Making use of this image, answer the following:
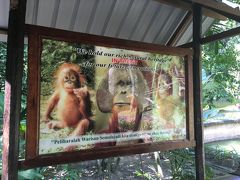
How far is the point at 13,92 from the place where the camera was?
6.64ft

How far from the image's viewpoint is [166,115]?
2.97m

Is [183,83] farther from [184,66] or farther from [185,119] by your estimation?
[185,119]

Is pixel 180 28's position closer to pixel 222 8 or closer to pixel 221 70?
pixel 222 8

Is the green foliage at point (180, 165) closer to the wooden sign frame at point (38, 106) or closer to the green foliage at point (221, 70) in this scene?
the wooden sign frame at point (38, 106)

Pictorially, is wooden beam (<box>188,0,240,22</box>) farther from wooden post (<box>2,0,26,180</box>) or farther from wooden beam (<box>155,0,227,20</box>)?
wooden post (<box>2,0,26,180</box>)

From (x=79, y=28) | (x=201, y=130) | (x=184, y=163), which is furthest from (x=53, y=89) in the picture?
(x=184, y=163)

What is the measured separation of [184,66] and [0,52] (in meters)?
4.08

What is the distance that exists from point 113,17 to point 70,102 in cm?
150

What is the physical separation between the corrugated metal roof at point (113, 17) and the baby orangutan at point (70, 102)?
3.35 ft

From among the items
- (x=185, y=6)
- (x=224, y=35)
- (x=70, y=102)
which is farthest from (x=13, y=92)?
(x=224, y=35)

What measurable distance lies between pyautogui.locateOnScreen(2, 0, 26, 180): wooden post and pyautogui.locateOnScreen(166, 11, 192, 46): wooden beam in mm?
2339

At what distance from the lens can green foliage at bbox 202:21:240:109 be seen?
5844 mm

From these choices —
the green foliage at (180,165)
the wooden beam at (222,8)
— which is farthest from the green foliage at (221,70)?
the wooden beam at (222,8)

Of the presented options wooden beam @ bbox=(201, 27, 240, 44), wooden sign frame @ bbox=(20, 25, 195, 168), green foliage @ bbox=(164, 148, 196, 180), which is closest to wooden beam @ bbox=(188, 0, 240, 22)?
wooden beam @ bbox=(201, 27, 240, 44)
